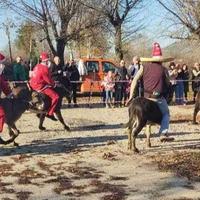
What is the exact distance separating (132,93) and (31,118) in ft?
22.3

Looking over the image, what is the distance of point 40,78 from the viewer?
45.4 feet

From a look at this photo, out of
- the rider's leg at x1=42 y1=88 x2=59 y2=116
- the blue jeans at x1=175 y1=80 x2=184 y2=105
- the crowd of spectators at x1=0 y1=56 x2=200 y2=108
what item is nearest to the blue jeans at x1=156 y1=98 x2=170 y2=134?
the rider's leg at x1=42 y1=88 x2=59 y2=116

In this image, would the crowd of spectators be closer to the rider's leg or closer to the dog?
the rider's leg

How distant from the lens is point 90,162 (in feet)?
33.2

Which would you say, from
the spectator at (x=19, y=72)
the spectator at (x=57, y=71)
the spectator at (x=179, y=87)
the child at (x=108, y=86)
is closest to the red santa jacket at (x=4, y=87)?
the spectator at (x=57, y=71)

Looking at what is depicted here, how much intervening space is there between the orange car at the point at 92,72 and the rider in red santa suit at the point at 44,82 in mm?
9844

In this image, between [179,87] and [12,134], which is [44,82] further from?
[179,87]

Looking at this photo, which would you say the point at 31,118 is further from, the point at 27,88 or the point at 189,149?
the point at 189,149

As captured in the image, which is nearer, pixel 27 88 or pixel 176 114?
pixel 27 88

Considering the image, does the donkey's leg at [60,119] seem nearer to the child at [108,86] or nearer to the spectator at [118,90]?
the child at [108,86]

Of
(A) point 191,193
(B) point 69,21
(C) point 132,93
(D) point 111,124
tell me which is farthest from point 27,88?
(B) point 69,21

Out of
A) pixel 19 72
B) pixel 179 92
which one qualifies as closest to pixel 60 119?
pixel 19 72

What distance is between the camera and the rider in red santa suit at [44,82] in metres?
13.8

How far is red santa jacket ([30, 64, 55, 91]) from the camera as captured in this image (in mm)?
13805
